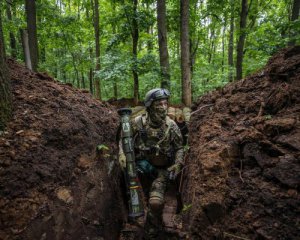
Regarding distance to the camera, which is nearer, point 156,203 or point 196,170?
point 196,170

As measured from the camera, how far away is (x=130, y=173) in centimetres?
405

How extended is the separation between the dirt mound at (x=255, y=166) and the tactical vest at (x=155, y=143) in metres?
1.09

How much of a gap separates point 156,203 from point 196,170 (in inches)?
47.8

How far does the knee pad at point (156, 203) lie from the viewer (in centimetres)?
408

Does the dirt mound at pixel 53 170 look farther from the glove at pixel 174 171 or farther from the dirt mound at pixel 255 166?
the dirt mound at pixel 255 166

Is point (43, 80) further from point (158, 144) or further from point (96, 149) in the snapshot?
point (158, 144)

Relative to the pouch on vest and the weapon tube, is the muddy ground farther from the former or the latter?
the pouch on vest

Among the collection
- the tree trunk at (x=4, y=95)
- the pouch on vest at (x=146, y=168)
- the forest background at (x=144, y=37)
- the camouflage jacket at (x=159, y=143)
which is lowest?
the pouch on vest at (x=146, y=168)

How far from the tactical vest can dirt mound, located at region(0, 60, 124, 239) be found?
635 mm

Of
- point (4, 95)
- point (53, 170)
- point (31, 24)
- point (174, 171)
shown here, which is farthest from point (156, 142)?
point (31, 24)

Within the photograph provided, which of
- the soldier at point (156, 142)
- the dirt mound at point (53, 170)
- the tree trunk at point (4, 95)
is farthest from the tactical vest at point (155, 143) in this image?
the tree trunk at point (4, 95)

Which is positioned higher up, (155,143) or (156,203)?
(155,143)

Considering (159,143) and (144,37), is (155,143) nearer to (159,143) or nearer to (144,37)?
(159,143)

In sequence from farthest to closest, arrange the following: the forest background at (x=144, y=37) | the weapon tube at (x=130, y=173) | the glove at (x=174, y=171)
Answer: the forest background at (x=144, y=37) → the glove at (x=174, y=171) → the weapon tube at (x=130, y=173)
